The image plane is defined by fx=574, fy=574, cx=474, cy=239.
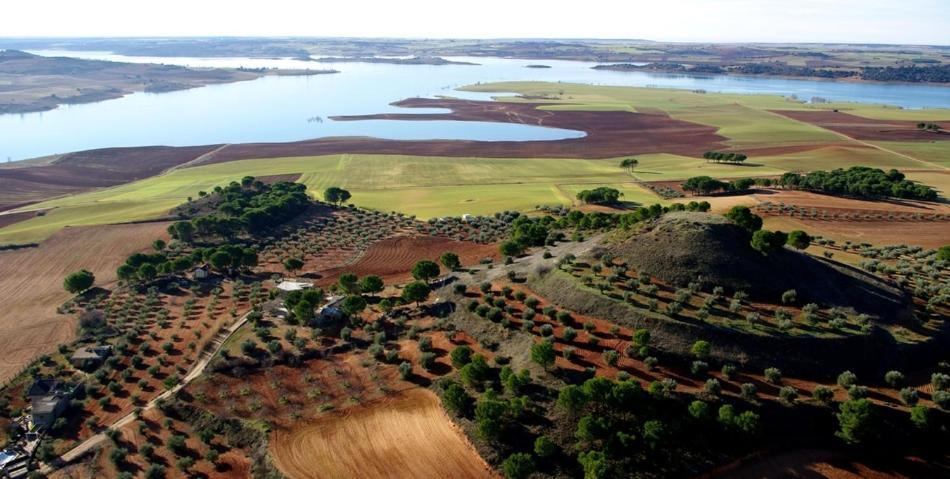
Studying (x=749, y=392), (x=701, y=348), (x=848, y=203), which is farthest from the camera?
(x=848, y=203)

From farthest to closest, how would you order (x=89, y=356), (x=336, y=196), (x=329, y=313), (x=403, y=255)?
(x=336, y=196)
(x=403, y=255)
(x=329, y=313)
(x=89, y=356)

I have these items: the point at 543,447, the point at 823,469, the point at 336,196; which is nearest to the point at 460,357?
the point at 543,447

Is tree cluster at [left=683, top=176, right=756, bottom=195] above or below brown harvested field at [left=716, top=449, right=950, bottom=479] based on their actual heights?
above

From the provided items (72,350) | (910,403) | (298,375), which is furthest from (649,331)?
(72,350)

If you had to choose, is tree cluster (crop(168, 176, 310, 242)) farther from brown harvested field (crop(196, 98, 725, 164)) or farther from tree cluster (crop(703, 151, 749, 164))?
tree cluster (crop(703, 151, 749, 164))

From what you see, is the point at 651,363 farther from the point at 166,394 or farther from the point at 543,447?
the point at 166,394

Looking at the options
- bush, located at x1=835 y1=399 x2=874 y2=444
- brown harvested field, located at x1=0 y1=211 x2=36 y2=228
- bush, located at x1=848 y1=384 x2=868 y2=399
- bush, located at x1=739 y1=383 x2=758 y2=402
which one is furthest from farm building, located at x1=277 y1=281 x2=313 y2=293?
brown harvested field, located at x1=0 y1=211 x2=36 y2=228

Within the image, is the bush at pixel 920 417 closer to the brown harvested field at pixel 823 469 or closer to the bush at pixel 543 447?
the brown harvested field at pixel 823 469
